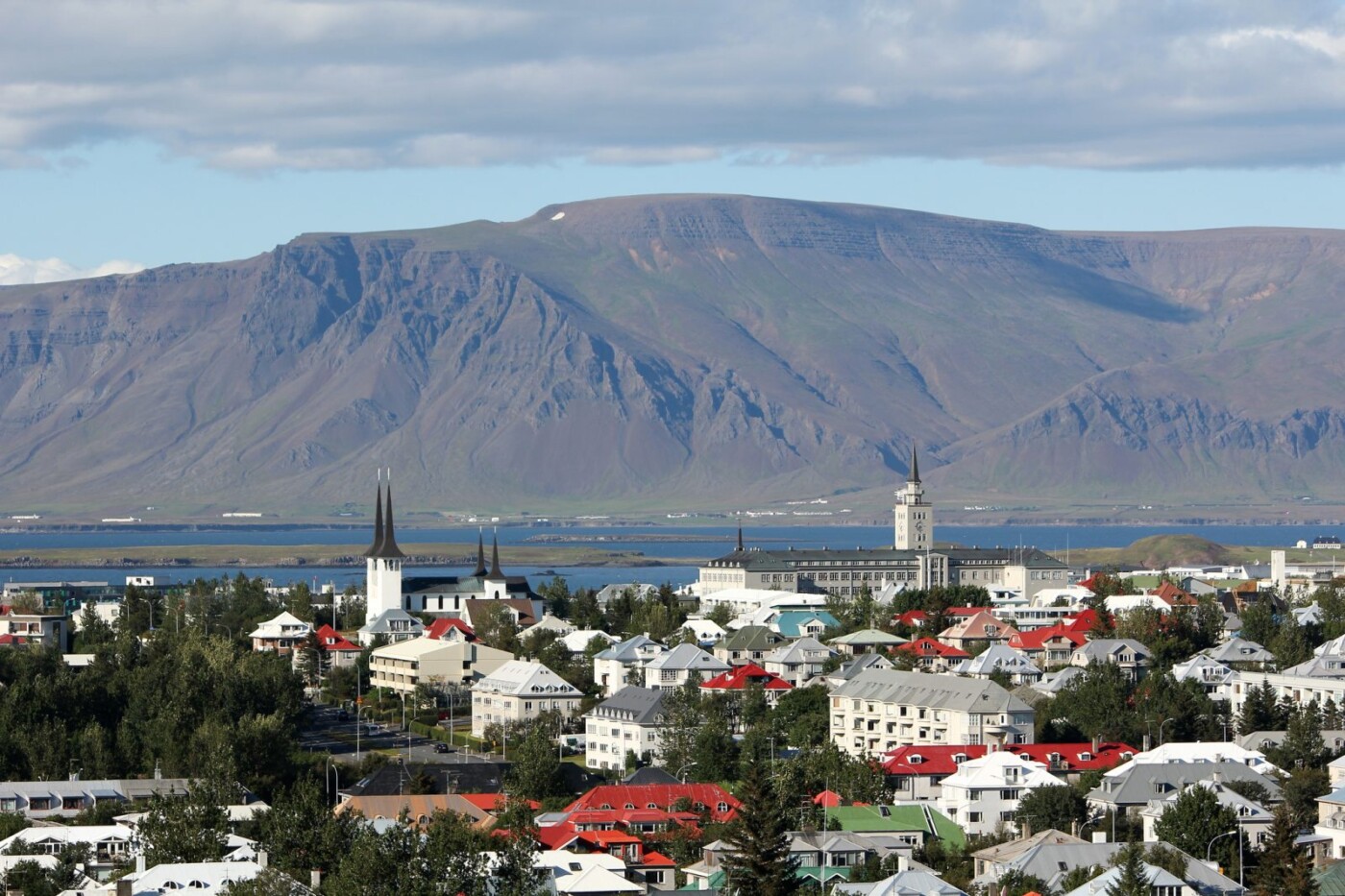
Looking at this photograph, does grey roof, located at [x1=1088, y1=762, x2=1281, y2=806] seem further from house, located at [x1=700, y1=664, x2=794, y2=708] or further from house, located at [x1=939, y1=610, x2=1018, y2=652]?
house, located at [x1=939, y1=610, x2=1018, y2=652]

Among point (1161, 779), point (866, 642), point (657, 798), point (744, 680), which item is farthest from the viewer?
point (866, 642)

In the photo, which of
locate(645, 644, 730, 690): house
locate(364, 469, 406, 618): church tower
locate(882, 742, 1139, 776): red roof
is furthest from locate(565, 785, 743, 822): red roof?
locate(364, 469, 406, 618): church tower

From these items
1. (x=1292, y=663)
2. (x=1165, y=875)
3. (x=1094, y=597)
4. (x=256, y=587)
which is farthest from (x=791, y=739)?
(x=256, y=587)

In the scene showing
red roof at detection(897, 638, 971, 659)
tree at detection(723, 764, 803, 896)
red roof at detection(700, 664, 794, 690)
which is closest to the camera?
tree at detection(723, 764, 803, 896)

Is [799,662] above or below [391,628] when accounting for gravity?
above

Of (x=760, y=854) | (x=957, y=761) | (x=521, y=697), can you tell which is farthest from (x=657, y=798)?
(x=521, y=697)

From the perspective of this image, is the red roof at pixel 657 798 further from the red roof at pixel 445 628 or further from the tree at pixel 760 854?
the red roof at pixel 445 628

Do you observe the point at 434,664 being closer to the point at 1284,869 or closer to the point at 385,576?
the point at 385,576
